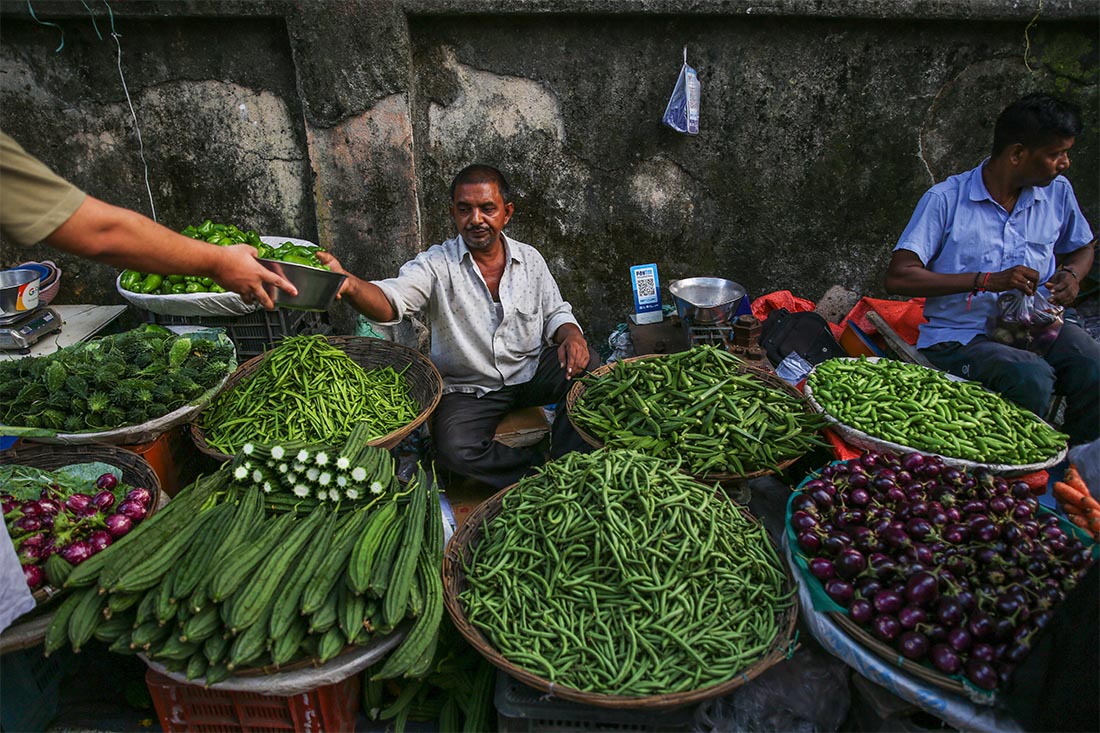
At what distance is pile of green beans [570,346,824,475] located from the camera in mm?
3271

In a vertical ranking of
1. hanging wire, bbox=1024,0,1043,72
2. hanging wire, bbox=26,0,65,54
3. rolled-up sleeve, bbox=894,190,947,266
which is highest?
hanging wire, bbox=26,0,65,54

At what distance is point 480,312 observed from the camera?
4219 millimetres

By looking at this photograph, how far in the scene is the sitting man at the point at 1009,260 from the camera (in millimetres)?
3670

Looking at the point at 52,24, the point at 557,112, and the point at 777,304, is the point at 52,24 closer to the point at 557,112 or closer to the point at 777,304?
the point at 557,112

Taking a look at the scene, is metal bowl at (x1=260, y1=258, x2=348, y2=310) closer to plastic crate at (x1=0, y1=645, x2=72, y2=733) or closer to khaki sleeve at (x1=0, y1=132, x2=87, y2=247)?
khaki sleeve at (x1=0, y1=132, x2=87, y2=247)

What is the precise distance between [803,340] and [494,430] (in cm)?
217

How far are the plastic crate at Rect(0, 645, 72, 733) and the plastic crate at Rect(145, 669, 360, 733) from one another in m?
0.58

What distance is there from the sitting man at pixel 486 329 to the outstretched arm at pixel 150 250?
40.5 inches

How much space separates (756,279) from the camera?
5.45 m

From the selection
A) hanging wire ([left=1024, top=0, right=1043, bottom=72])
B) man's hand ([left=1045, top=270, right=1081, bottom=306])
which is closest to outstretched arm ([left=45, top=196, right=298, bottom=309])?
man's hand ([left=1045, top=270, right=1081, bottom=306])

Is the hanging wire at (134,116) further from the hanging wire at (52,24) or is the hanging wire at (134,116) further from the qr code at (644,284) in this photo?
the qr code at (644,284)

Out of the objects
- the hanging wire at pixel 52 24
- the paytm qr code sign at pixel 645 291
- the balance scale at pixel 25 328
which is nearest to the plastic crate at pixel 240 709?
the balance scale at pixel 25 328

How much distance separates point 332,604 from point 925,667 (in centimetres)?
204

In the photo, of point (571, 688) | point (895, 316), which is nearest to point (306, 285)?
point (571, 688)
